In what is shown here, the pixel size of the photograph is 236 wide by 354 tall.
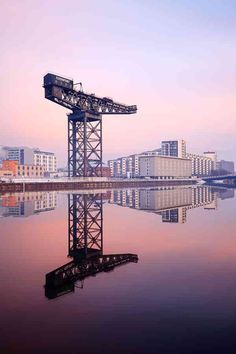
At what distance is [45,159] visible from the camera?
184 meters

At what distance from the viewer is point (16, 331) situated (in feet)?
22.6

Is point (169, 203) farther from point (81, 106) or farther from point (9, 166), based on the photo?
point (9, 166)

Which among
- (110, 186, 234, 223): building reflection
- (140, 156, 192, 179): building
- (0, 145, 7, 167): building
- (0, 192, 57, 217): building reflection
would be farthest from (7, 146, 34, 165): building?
(0, 192, 57, 217): building reflection

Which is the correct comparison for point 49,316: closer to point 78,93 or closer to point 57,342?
point 57,342

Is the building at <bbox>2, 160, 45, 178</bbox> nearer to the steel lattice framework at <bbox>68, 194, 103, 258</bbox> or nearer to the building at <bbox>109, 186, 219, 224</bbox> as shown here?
the building at <bbox>109, 186, 219, 224</bbox>

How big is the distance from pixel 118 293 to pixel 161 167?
147622 millimetres

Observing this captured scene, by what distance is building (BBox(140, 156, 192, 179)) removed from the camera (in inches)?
5969

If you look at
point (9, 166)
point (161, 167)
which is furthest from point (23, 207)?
point (161, 167)

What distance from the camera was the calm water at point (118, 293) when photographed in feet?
21.2

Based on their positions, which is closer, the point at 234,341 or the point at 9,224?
the point at 234,341

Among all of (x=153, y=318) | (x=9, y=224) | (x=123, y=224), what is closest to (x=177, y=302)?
(x=153, y=318)

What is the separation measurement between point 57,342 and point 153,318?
230cm

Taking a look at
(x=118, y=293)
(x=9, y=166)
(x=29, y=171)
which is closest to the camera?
(x=118, y=293)

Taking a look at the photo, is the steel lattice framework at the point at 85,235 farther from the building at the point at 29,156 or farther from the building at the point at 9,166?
the building at the point at 29,156
